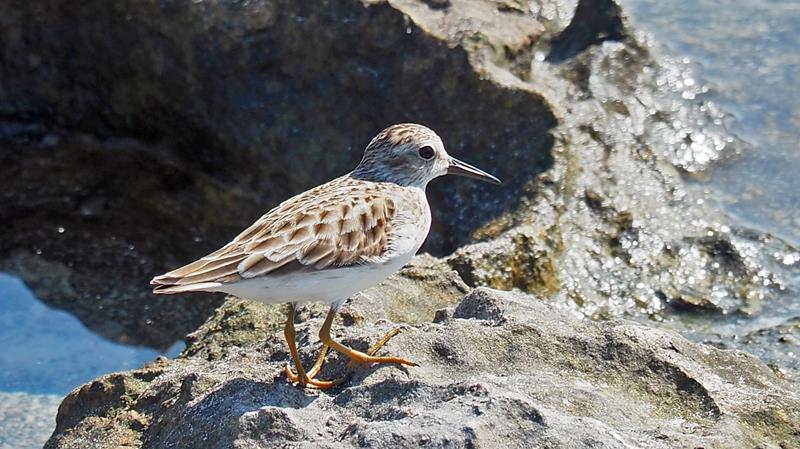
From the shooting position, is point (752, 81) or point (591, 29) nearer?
point (591, 29)

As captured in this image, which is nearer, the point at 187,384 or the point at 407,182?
the point at 187,384

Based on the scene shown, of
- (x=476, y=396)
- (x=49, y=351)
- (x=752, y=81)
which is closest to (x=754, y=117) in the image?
(x=752, y=81)

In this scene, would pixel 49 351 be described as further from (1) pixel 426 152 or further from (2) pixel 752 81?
(2) pixel 752 81

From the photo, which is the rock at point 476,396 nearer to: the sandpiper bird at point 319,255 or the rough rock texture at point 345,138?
the sandpiper bird at point 319,255

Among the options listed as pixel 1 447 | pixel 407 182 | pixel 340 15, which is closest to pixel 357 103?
pixel 340 15

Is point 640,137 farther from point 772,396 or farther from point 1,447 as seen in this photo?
point 1,447

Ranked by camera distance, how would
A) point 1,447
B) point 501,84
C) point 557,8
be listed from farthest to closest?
point 557,8 → point 501,84 → point 1,447

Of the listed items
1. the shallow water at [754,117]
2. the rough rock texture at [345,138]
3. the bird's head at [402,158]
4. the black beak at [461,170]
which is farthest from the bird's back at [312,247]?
the shallow water at [754,117]
